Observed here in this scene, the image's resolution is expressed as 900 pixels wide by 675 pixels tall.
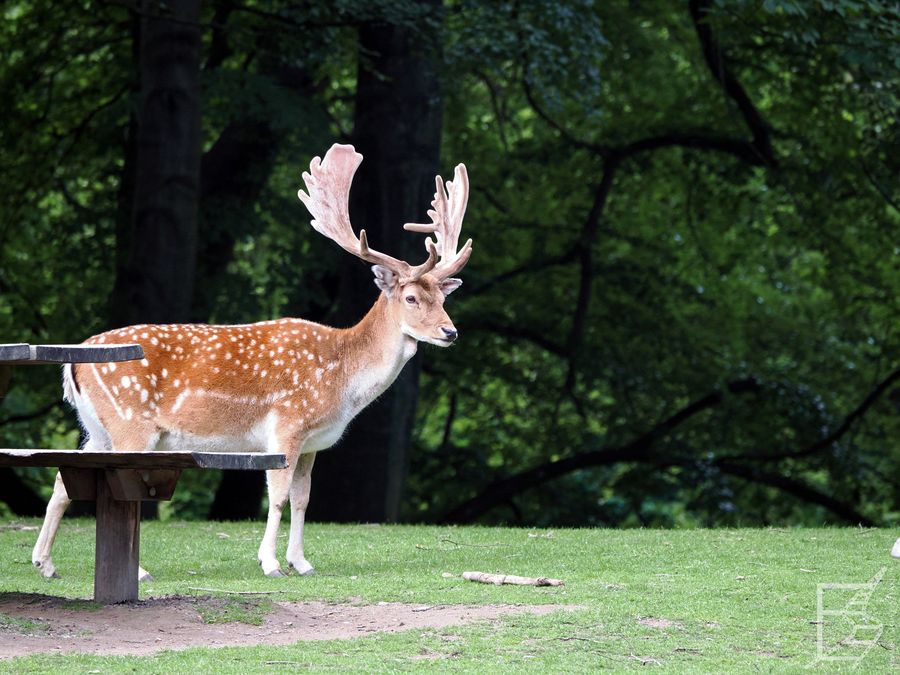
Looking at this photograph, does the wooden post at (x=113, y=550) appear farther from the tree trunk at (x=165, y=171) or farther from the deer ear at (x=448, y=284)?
the tree trunk at (x=165, y=171)

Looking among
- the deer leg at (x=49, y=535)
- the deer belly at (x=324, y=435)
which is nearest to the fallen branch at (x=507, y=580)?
the deer belly at (x=324, y=435)

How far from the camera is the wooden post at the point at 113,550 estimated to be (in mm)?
6848

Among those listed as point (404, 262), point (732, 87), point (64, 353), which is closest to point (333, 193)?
point (404, 262)

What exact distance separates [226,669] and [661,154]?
16.8m

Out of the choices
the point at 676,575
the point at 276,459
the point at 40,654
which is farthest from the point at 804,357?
the point at 40,654

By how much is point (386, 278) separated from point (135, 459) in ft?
9.39

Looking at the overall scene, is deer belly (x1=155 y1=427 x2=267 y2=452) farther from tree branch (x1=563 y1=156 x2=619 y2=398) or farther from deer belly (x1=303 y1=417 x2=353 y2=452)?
tree branch (x1=563 y1=156 x2=619 y2=398)

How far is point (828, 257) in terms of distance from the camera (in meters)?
19.9

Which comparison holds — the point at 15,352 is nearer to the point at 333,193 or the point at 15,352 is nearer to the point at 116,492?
the point at 116,492

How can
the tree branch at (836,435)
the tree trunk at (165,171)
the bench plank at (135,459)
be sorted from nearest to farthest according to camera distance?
1. the bench plank at (135,459)
2. the tree trunk at (165,171)
3. the tree branch at (836,435)

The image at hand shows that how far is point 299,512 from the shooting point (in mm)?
8891

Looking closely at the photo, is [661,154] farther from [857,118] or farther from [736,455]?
[736,455]

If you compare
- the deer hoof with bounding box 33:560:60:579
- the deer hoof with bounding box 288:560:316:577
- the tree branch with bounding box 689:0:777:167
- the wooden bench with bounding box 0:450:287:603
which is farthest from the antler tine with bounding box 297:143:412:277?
the tree branch with bounding box 689:0:777:167

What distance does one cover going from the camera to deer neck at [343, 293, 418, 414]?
29.4 feet
